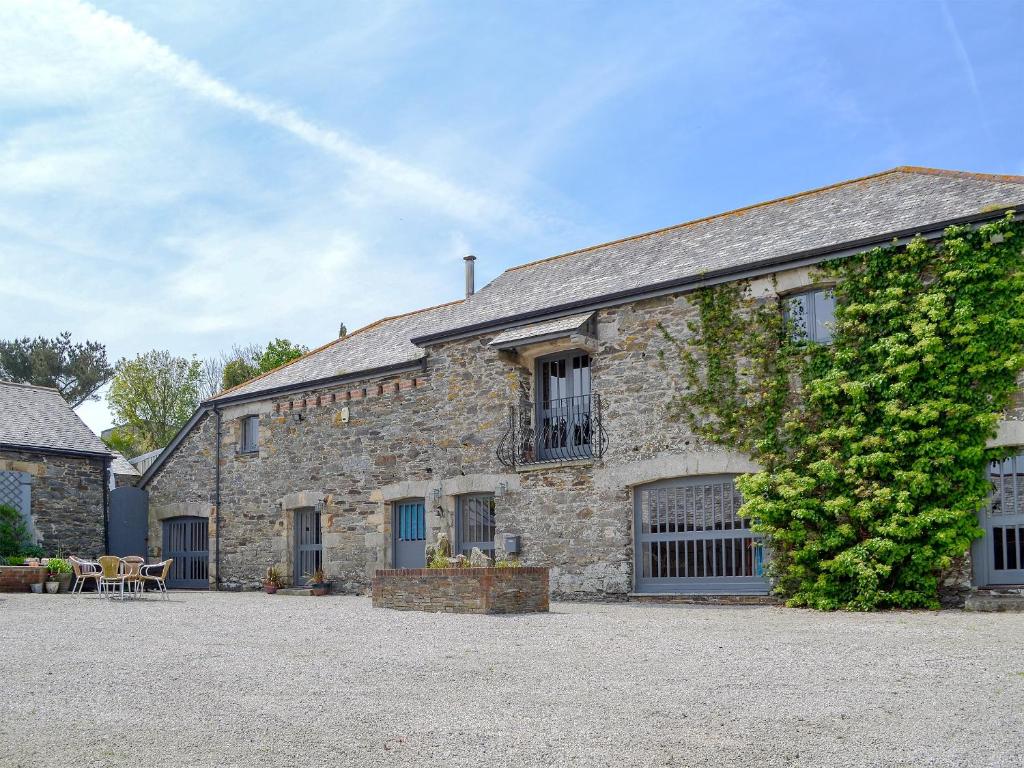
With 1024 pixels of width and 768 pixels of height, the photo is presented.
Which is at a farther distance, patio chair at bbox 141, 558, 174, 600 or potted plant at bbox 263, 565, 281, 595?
potted plant at bbox 263, 565, 281, 595

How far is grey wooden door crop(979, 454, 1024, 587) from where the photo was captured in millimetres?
12234

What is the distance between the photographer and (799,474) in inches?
532

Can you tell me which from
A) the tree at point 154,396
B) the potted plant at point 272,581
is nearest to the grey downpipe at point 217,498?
the potted plant at point 272,581

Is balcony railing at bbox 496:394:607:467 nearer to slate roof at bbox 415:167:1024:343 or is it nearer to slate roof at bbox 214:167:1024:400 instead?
slate roof at bbox 214:167:1024:400

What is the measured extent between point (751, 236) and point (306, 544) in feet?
33.5

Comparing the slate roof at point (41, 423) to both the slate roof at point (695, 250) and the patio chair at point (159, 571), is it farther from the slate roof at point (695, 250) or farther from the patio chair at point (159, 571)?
the patio chair at point (159, 571)

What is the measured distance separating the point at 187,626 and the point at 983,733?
853 centimetres

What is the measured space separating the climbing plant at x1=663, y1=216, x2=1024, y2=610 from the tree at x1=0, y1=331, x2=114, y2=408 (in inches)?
1460

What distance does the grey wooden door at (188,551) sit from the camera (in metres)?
21.8

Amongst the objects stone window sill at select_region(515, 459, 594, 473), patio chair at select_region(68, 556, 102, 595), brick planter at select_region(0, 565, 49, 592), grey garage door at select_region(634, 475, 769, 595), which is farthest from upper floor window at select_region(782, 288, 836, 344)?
brick planter at select_region(0, 565, 49, 592)

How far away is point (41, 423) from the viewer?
2364cm

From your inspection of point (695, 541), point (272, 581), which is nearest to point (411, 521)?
point (272, 581)

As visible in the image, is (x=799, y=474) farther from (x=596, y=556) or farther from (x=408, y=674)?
(x=408, y=674)

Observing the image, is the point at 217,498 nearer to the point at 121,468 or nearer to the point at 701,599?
the point at 701,599
